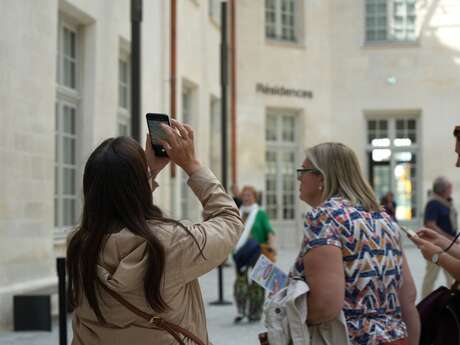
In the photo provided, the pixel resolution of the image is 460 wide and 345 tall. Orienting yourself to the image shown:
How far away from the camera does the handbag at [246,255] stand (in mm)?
10234

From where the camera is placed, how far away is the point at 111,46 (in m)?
12.6

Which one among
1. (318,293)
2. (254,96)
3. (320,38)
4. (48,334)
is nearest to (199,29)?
(254,96)

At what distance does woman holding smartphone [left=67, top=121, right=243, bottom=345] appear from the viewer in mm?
2480

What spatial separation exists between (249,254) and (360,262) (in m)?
7.00

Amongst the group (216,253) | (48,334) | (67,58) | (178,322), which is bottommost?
(48,334)

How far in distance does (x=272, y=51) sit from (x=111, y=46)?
499 inches

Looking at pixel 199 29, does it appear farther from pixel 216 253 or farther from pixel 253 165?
pixel 216 253

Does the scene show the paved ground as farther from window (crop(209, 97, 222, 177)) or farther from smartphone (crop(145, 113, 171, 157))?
window (crop(209, 97, 222, 177))

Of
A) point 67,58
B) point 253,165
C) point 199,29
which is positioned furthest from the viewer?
point 253,165

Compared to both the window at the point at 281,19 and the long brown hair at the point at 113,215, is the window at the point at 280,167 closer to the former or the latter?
the window at the point at 281,19

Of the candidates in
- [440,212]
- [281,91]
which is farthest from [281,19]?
[440,212]

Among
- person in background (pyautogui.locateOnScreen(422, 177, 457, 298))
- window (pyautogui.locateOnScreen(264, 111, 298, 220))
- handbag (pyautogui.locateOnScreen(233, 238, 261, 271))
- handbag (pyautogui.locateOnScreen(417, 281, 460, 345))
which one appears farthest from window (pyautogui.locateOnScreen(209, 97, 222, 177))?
handbag (pyautogui.locateOnScreen(417, 281, 460, 345))

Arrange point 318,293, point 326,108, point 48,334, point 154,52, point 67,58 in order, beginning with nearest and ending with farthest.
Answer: point 318,293, point 48,334, point 67,58, point 154,52, point 326,108

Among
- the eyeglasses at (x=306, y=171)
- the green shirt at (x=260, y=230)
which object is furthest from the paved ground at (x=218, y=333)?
the eyeglasses at (x=306, y=171)
